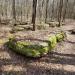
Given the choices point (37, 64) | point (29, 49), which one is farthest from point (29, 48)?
point (37, 64)

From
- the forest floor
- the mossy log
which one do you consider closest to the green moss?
the mossy log

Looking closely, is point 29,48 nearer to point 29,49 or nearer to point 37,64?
point 29,49

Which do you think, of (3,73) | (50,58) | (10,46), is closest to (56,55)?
(50,58)

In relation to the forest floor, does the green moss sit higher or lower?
higher

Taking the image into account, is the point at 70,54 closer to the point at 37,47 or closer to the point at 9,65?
the point at 37,47

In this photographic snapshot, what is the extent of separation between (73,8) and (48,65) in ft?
165

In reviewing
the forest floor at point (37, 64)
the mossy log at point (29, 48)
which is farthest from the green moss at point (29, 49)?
the forest floor at point (37, 64)

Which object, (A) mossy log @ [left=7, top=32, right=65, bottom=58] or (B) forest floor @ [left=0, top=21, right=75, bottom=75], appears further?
(A) mossy log @ [left=7, top=32, right=65, bottom=58]

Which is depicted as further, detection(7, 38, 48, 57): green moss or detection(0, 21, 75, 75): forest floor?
detection(7, 38, 48, 57): green moss

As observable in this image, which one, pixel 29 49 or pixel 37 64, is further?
pixel 29 49

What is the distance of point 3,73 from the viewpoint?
26.5 ft

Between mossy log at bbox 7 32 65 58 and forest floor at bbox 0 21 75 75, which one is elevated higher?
mossy log at bbox 7 32 65 58

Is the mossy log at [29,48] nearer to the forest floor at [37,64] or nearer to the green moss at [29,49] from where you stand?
the green moss at [29,49]

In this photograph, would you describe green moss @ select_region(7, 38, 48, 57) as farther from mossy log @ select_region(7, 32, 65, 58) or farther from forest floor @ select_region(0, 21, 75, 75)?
forest floor @ select_region(0, 21, 75, 75)
